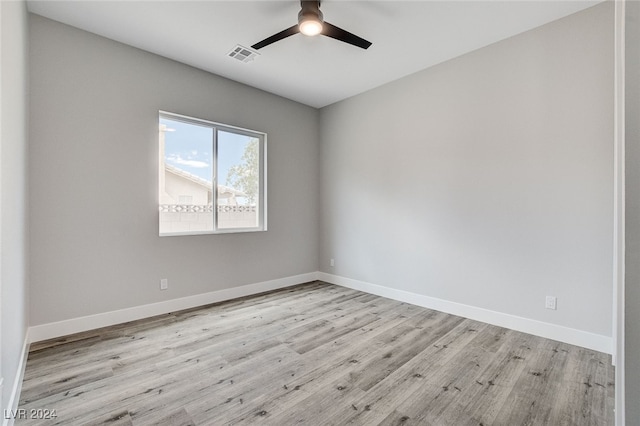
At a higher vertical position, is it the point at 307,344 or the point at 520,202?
the point at 520,202

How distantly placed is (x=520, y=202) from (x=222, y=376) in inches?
122

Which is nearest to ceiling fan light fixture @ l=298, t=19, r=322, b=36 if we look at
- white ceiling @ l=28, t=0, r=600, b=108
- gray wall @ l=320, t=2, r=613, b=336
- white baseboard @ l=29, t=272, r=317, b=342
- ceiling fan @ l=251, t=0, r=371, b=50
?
ceiling fan @ l=251, t=0, r=371, b=50

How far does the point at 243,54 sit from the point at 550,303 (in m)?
4.04

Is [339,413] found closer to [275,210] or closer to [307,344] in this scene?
[307,344]

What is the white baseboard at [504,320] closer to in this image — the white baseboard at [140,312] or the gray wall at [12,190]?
the white baseboard at [140,312]

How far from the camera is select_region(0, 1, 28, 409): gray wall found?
1.49 meters

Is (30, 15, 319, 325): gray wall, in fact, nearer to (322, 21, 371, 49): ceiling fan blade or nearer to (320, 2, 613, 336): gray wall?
(322, 21, 371, 49): ceiling fan blade

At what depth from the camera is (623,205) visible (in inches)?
32.7

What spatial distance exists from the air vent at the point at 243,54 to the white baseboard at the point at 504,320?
3327 millimetres

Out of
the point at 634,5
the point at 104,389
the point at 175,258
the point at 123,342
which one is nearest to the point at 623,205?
the point at 634,5

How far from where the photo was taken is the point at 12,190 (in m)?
1.82

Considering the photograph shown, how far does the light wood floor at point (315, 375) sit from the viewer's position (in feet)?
5.51

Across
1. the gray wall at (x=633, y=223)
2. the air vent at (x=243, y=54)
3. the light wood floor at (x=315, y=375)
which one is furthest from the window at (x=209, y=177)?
the gray wall at (x=633, y=223)

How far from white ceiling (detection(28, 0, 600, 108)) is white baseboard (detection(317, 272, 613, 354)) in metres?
2.84
